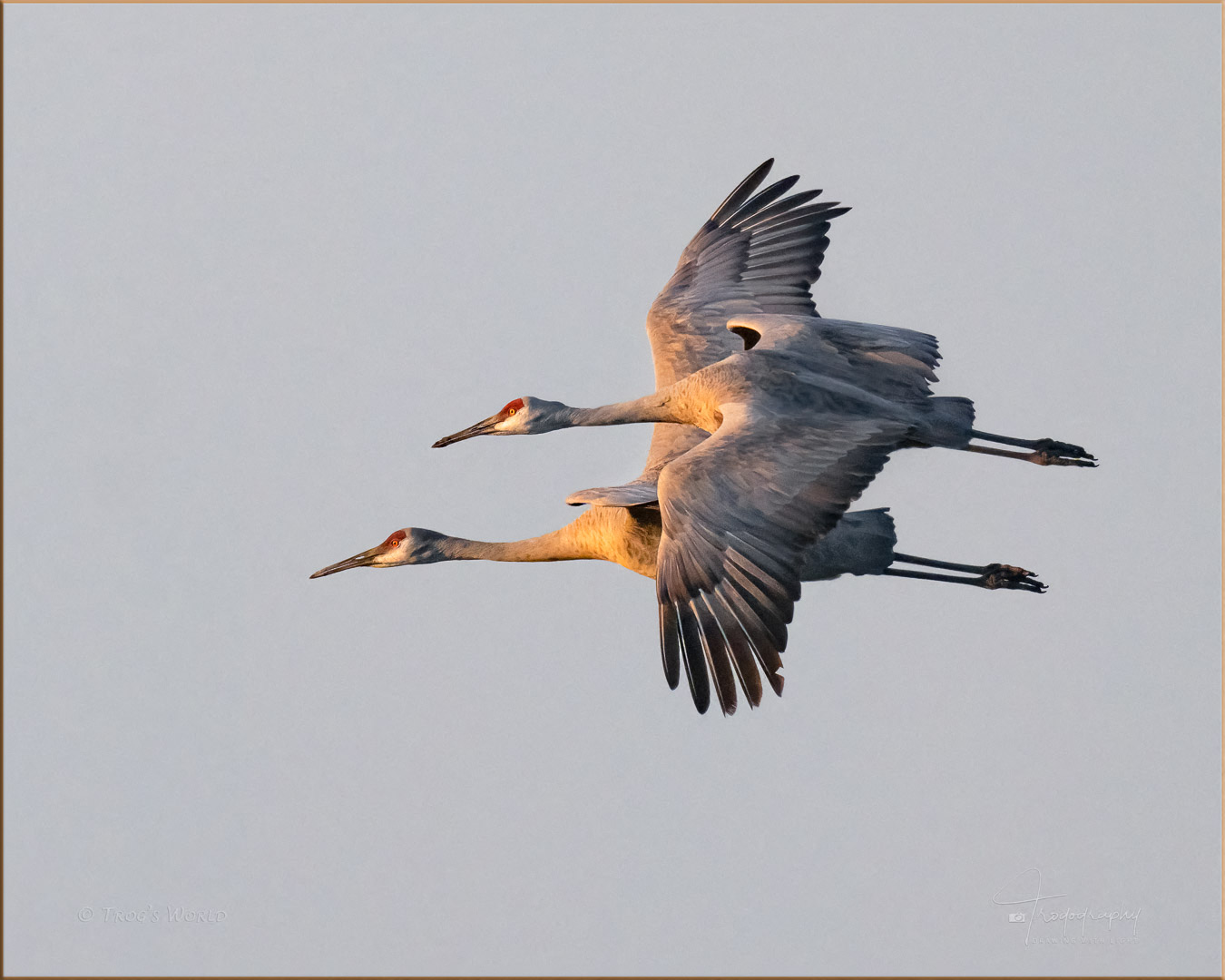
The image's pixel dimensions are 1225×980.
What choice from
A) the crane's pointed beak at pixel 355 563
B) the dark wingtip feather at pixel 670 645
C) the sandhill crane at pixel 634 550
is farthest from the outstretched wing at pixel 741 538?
the crane's pointed beak at pixel 355 563

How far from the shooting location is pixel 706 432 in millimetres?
14945

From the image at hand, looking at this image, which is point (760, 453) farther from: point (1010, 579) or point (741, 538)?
point (1010, 579)

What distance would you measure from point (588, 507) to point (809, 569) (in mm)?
1728

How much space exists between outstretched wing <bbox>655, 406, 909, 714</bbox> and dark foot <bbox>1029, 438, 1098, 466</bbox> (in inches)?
70.0

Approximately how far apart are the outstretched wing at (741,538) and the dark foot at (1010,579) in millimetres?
2398

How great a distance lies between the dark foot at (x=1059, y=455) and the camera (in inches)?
Answer: 553

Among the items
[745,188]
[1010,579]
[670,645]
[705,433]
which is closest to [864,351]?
[705,433]

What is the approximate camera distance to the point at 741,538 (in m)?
12.1

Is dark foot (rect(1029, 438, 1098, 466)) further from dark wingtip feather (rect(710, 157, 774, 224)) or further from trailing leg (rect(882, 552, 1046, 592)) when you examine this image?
dark wingtip feather (rect(710, 157, 774, 224))

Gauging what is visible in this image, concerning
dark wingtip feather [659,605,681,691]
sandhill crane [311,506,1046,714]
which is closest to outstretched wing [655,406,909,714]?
dark wingtip feather [659,605,681,691]

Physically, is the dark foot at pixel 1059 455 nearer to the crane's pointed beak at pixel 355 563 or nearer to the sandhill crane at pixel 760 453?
the sandhill crane at pixel 760 453

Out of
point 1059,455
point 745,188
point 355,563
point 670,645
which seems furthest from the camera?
point 745,188

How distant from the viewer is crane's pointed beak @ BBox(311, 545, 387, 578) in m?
15.1

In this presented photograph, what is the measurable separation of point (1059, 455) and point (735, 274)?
11.0 ft
